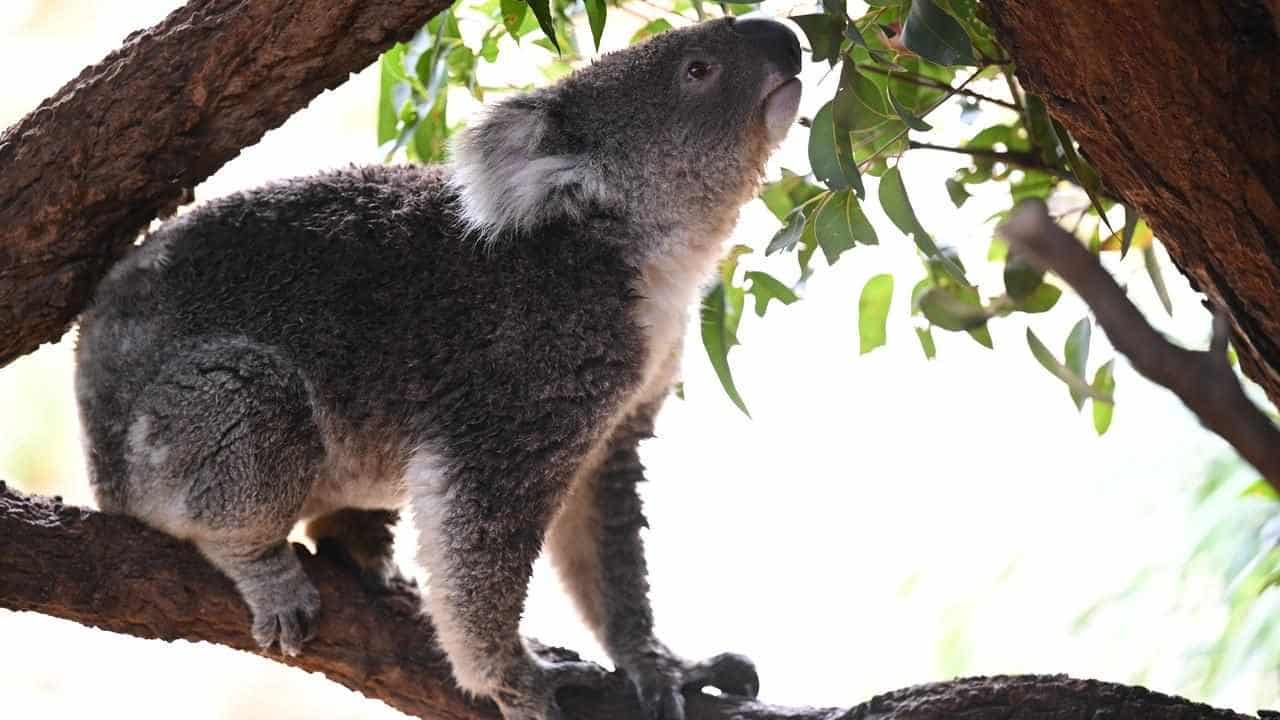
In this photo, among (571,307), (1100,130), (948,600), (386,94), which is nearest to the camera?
(1100,130)

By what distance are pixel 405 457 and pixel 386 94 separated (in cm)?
94

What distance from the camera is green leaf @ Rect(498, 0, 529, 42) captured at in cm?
255

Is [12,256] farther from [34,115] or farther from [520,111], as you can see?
[520,111]

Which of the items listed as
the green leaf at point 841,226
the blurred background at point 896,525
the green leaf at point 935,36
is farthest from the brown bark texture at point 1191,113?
the blurred background at point 896,525

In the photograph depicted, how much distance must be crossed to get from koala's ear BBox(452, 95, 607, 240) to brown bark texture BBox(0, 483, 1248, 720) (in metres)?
0.83

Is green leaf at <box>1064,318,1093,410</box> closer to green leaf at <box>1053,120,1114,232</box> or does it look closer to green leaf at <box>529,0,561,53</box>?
green leaf at <box>1053,120,1114,232</box>

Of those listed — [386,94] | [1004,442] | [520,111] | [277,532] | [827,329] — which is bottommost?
[277,532]

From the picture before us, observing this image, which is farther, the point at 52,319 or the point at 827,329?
the point at 827,329

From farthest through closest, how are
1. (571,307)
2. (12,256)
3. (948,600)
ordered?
(948,600)
(571,307)
(12,256)

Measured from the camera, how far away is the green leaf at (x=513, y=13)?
255cm

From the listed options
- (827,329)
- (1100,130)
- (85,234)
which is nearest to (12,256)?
(85,234)

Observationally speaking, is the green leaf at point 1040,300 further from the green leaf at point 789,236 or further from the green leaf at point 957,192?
the green leaf at point 789,236

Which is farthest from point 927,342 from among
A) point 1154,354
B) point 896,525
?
point 896,525

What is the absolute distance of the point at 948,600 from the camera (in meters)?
6.96
